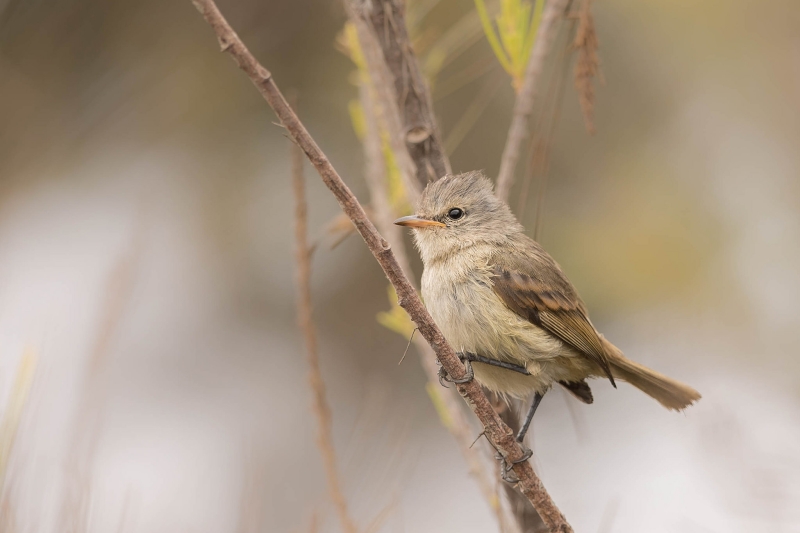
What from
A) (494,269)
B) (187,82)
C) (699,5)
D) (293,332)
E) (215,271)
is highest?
(187,82)

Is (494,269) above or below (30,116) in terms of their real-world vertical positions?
below

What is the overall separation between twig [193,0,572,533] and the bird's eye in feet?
4.37

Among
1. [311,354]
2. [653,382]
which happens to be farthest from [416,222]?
[653,382]

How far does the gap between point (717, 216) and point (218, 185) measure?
4246 mm

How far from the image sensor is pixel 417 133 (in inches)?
114

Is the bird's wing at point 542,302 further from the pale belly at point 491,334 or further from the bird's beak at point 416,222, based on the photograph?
the bird's beak at point 416,222

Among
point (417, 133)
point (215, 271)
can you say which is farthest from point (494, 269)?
point (215, 271)

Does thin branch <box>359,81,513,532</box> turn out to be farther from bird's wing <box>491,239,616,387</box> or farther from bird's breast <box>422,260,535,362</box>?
bird's wing <box>491,239,616,387</box>

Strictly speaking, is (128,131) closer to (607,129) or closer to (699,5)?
(607,129)

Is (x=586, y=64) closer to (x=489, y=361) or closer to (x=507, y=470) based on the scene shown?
(x=489, y=361)

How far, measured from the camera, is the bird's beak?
3.19 meters

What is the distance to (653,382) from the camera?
3369 millimetres

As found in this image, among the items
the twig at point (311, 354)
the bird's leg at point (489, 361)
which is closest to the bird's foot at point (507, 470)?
the bird's leg at point (489, 361)

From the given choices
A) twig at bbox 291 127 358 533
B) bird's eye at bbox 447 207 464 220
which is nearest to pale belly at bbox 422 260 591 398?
bird's eye at bbox 447 207 464 220
